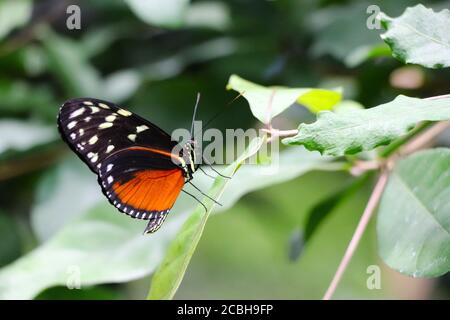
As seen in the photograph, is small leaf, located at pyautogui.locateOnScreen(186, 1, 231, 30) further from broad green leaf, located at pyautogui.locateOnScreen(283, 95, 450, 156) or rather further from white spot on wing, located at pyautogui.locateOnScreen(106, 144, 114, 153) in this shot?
broad green leaf, located at pyautogui.locateOnScreen(283, 95, 450, 156)

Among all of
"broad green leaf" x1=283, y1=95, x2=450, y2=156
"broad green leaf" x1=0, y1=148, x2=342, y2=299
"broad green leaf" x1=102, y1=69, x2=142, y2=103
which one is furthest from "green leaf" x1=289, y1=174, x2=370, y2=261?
"broad green leaf" x1=102, y1=69, x2=142, y2=103

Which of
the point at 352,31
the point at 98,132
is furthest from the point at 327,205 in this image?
the point at 352,31

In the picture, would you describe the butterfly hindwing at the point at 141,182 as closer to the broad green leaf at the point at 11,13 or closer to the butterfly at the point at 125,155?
the butterfly at the point at 125,155

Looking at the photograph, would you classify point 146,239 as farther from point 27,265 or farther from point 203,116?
point 203,116

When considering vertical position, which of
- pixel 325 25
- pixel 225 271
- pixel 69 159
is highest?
pixel 325 25

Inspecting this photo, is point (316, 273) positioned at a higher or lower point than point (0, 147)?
lower
